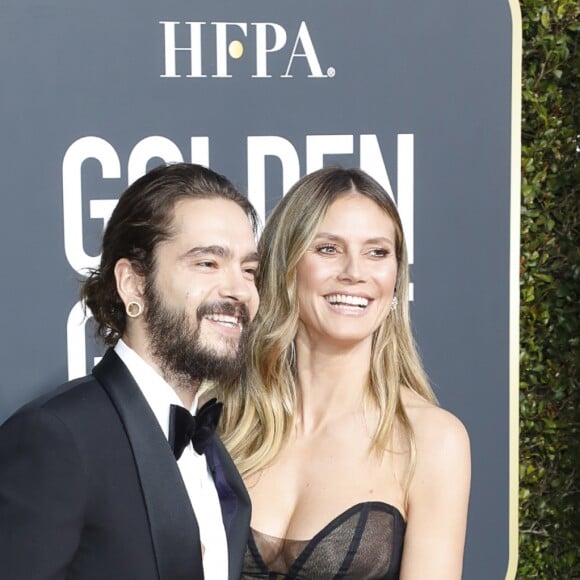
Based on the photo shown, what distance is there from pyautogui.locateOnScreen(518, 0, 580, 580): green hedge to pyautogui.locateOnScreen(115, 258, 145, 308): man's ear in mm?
1733

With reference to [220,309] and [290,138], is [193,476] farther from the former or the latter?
[290,138]

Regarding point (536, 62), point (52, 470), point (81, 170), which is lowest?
point (52, 470)

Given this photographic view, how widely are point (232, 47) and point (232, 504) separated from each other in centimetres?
133

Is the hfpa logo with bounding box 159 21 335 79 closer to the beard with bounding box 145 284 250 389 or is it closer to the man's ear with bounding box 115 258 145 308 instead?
the man's ear with bounding box 115 258 145 308

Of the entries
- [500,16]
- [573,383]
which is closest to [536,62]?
[500,16]

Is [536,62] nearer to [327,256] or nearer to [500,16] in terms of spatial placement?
[500,16]

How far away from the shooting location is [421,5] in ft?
9.81

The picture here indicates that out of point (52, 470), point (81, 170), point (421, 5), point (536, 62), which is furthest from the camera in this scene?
point (536, 62)

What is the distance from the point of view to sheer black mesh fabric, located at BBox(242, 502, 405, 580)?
7.66 ft

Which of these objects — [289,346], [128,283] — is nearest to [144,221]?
[128,283]

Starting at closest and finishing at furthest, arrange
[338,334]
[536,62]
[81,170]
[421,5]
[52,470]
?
[52,470] → [338,334] → [81,170] → [421,5] → [536,62]

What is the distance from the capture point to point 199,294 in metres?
1.94

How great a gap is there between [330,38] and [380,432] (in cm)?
112

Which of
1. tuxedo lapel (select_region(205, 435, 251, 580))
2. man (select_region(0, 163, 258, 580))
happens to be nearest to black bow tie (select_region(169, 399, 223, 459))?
man (select_region(0, 163, 258, 580))
